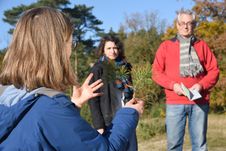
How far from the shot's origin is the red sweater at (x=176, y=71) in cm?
527

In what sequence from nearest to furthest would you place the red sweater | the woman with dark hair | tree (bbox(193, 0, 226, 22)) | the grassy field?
the woman with dark hair, the red sweater, the grassy field, tree (bbox(193, 0, 226, 22))

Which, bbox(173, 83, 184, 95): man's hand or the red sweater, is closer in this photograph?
bbox(173, 83, 184, 95): man's hand

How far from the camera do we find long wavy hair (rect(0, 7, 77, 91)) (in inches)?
80.4

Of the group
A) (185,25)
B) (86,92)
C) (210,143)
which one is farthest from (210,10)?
(86,92)

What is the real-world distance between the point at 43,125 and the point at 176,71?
3.55 m

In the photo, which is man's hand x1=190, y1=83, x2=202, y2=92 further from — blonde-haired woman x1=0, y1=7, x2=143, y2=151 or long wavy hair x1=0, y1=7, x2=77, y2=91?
long wavy hair x1=0, y1=7, x2=77, y2=91

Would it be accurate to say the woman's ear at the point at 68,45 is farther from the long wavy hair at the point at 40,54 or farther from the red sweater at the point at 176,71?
the red sweater at the point at 176,71

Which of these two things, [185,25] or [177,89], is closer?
[177,89]

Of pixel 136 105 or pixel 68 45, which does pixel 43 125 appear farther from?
pixel 136 105

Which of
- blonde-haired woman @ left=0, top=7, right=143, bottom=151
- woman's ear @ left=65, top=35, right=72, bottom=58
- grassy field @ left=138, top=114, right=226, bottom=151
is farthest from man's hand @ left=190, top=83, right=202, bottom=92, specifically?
woman's ear @ left=65, top=35, right=72, bottom=58

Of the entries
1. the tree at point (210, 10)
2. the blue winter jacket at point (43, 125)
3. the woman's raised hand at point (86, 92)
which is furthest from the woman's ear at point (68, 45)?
the tree at point (210, 10)

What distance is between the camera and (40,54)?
2.04 m

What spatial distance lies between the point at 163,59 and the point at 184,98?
21.9 inches

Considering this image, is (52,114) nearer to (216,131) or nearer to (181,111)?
(181,111)
